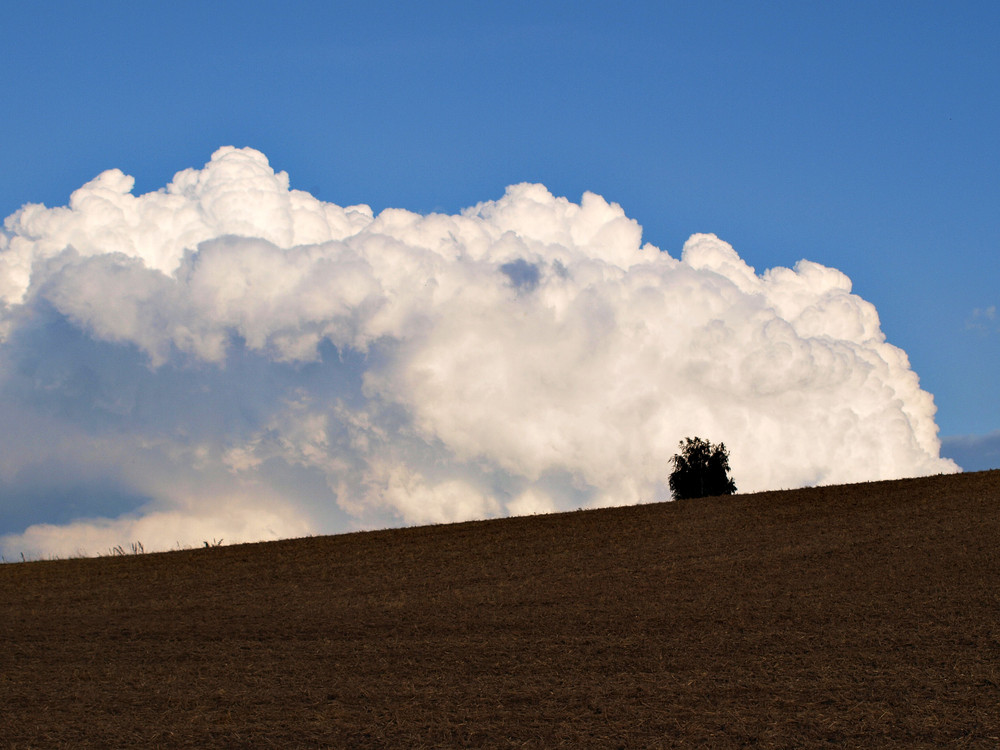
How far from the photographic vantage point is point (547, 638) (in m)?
16.7

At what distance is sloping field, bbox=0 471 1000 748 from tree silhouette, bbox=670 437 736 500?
1783 centimetres

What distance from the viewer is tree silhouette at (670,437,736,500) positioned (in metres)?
47.1

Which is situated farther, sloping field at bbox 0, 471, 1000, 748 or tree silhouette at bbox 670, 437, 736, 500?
tree silhouette at bbox 670, 437, 736, 500

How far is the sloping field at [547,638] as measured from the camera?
12.4m

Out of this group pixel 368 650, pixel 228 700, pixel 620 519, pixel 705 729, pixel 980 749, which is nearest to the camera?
pixel 980 749

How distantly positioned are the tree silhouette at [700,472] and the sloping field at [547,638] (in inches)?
702

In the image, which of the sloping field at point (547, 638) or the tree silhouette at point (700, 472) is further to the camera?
the tree silhouette at point (700, 472)

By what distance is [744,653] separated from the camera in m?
15.2

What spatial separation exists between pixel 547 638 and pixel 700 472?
105 ft

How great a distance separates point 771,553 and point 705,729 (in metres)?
12.3

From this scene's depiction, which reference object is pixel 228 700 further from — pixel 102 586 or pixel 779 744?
pixel 102 586

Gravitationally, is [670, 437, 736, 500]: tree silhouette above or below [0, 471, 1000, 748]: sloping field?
above

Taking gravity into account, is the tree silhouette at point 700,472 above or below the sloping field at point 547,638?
above

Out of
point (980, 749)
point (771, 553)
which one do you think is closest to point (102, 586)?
point (771, 553)
